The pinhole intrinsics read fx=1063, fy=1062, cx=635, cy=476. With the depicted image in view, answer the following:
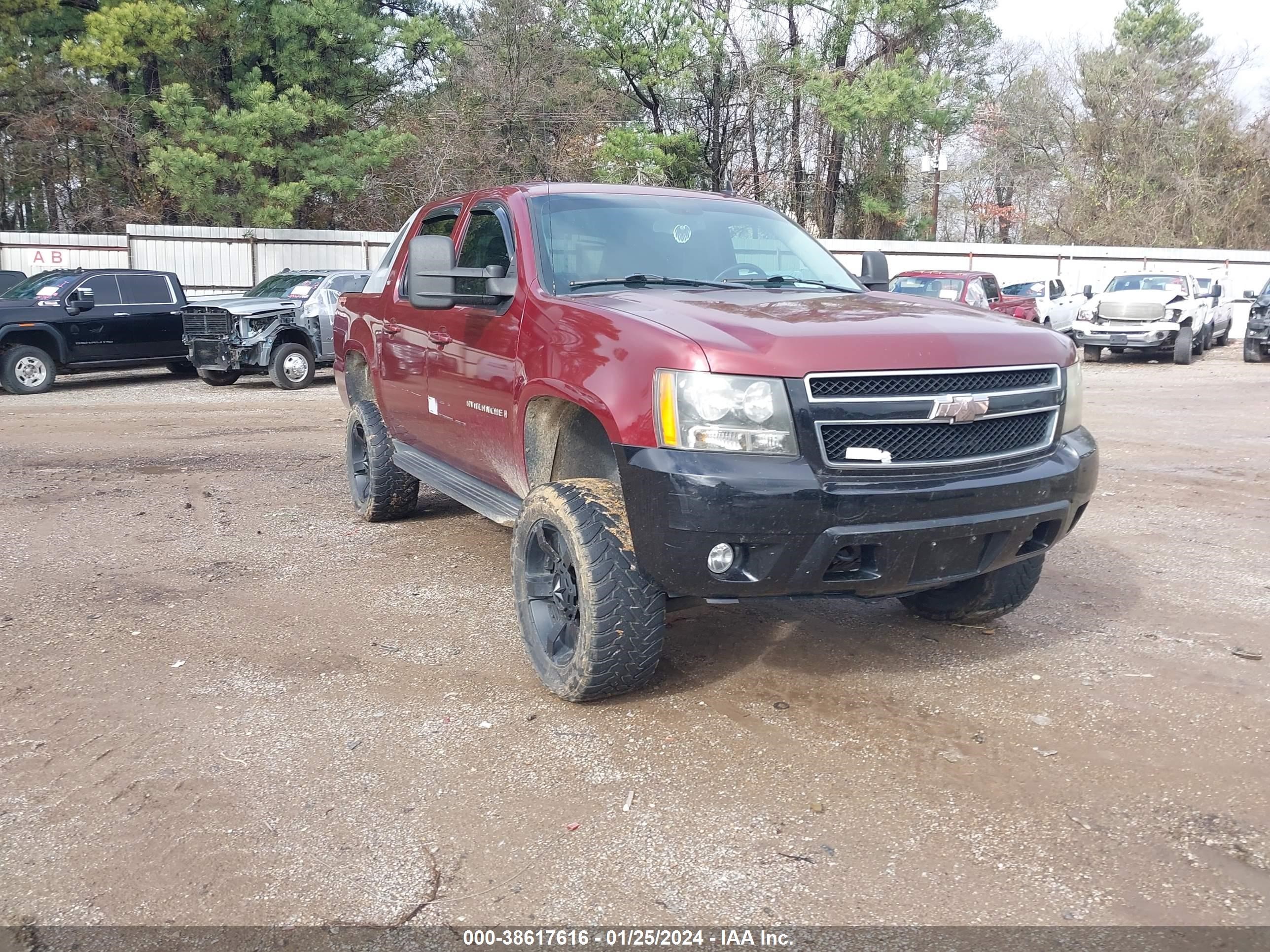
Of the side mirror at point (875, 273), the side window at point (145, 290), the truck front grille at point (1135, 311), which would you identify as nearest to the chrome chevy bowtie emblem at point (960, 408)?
the side mirror at point (875, 273)

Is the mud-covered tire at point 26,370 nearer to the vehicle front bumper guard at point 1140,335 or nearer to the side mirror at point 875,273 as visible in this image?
the side mirror at point 875,273

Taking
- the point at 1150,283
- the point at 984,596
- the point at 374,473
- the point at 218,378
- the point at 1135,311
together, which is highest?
the point at 1150,283

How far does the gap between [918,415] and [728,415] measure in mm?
646

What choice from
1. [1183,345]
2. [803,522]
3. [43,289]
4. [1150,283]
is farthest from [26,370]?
[1150,283]

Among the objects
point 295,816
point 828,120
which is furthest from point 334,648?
point 828,120

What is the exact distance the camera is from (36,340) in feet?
47.3

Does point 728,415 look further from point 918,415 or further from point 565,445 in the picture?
point 565,445

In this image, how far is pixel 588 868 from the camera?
2.88 meters

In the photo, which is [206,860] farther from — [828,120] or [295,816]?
[828,120]

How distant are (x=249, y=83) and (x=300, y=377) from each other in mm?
13069

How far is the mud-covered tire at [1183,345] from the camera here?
19359 mm

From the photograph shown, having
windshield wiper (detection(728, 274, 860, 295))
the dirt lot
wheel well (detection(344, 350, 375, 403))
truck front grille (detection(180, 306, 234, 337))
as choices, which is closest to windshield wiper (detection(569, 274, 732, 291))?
windshield wiper (detection(728, 274, 860, 295))

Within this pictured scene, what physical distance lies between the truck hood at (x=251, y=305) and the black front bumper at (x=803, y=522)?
1275cm

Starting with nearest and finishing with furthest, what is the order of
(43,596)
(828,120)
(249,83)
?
1. (43,596)
2. (249,83)
3. (828,120)
